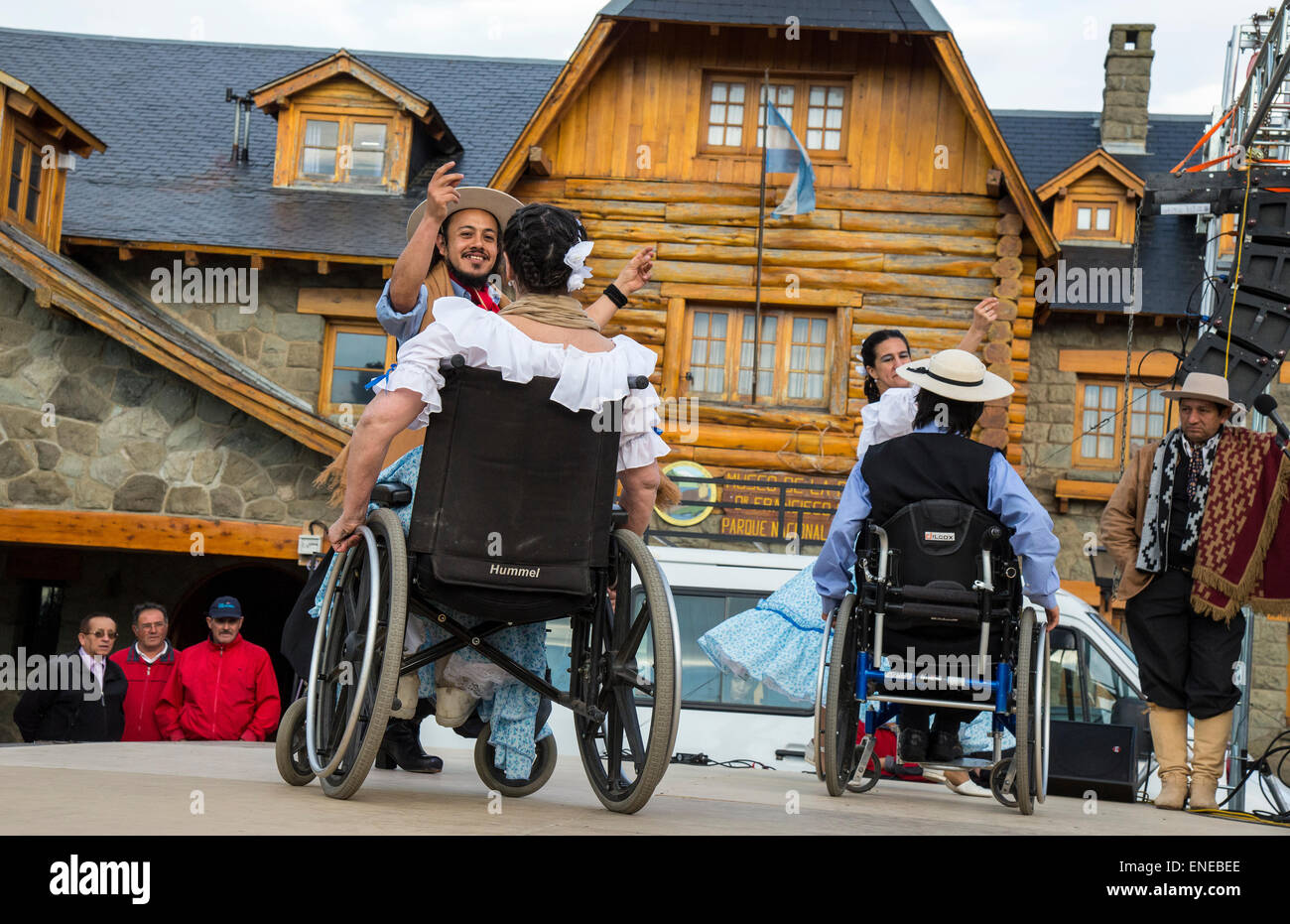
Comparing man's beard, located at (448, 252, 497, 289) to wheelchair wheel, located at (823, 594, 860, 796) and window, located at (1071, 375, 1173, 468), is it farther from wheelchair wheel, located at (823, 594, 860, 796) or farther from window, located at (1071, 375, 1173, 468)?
window, located at (1071, 375, 1173, 468)

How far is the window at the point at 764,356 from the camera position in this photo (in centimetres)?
1509

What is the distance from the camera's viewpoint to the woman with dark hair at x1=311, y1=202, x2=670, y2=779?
3.73m

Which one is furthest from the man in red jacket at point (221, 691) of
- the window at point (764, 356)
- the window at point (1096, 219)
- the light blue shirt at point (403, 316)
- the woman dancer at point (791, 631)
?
the window at point (1096, 219)

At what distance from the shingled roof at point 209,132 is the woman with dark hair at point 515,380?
37.8 ft

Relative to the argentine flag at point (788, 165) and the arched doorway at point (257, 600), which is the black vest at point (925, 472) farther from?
the arched doorway at point (257, 600)

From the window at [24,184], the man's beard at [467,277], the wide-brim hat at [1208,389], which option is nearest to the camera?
the man's beard at [467,277]

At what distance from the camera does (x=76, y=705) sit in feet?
28.3

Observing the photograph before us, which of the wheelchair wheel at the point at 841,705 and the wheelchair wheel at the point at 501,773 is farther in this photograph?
the wheelchair wheel at the point at 841,705

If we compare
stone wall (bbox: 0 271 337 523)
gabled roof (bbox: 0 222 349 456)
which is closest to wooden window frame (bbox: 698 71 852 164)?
gabled roof (bbox: 0 222 349 456)

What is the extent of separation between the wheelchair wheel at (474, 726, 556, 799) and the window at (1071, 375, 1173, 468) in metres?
14.2

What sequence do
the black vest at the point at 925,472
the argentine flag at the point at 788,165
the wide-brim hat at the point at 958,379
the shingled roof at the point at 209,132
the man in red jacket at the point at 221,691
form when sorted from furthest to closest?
1. the shingled roof at the point at 209,132
2. the argentine flag at the point at 788,165
3. the man in red jacket at the point at 221,691
4. the wide-brim hat at the point at 958,379
5. the black vest at the point at 925,472

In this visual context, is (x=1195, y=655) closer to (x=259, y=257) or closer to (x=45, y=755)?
(x=45, y=755)

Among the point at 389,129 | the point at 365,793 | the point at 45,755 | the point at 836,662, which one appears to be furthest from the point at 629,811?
the point at 389,129
